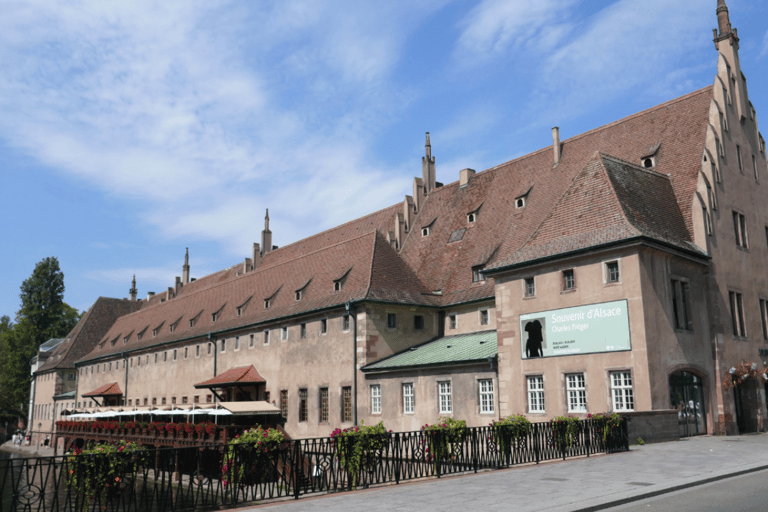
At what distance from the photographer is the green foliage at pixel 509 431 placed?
17672 millimetres

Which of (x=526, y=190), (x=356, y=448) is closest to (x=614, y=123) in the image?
(x=526, y=190)

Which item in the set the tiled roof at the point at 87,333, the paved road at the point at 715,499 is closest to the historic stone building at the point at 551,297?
the paved road at the point at 715,499

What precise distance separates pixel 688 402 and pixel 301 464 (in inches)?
671

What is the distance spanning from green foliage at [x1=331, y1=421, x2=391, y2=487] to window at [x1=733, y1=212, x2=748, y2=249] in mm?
21690

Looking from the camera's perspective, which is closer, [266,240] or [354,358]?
[354,358]

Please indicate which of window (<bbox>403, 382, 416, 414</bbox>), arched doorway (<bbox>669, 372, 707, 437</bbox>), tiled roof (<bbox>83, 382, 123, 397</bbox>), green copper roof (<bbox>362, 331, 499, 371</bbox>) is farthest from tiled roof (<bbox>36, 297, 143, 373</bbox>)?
arched doorway (<bbox>669, 372, 707, 437</bbox>)

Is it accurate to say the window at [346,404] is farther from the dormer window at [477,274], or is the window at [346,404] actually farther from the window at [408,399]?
the dormer window at [477,274]

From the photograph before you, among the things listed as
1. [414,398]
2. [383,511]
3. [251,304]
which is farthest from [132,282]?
[383,511]

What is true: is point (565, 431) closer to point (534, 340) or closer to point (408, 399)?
point (534, 340)

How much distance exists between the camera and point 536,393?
1011 inches

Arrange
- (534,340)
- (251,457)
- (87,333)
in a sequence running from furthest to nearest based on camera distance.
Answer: (87,333)
(534,340)
(251,457)

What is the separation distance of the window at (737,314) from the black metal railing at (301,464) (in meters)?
10.9

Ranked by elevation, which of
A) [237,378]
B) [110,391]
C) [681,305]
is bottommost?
[110,391]

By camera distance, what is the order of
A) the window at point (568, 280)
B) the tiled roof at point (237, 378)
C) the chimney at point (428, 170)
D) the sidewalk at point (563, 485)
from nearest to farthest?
the sidewalk at point (563, 485) → the window at point (568, 280) → the tiled roof at point (237, 378) → the chimney at point (428, 170)
